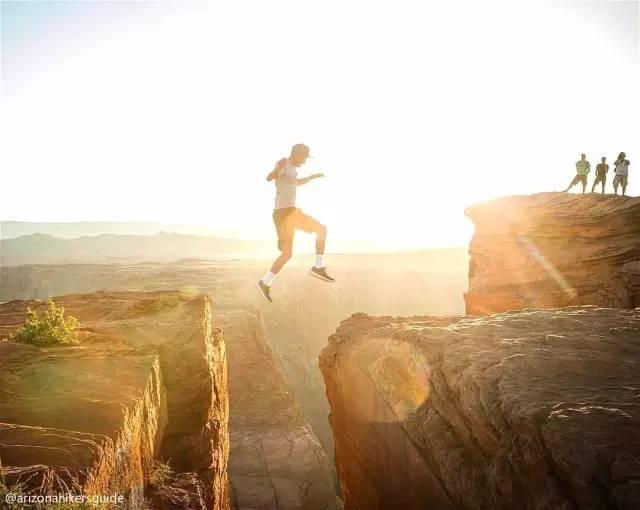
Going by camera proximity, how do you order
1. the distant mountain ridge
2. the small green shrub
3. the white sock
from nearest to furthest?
the small green shrub < the white sock < the distant mountain ridge

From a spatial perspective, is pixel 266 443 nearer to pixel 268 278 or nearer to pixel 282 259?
pixel 268 278

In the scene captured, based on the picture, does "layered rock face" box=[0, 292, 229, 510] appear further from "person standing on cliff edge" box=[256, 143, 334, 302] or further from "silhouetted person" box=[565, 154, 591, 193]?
"silhouetted person" box=[565, 154, 591, 193]

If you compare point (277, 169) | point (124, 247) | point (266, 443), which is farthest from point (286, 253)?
point (124, 247)

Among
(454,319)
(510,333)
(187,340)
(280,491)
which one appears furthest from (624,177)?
(280,491)

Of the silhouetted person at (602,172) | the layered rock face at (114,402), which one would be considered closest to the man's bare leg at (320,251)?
the layered rock face at (114,402)

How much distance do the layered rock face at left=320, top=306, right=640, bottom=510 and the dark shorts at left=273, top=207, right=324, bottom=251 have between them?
3.22 metres

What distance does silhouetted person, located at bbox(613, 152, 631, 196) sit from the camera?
18.5 metres

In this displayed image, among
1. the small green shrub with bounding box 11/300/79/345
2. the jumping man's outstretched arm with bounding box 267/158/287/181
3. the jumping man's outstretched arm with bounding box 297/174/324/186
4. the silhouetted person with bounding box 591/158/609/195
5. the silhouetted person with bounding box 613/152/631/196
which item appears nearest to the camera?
the small green shrub with bounding box 11/300/79/345

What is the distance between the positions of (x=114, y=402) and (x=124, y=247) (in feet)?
522

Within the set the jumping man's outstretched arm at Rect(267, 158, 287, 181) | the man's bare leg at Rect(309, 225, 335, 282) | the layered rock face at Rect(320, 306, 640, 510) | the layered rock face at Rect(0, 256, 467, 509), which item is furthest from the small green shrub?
the layered rock face at Rect(0, 256, 467, 509)

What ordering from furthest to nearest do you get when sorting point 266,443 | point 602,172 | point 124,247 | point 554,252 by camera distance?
point 124,247
point 266,443
point 554,252
point 602,172

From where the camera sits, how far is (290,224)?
23.9 ft

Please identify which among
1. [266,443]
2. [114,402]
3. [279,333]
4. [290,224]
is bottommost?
[266,443]

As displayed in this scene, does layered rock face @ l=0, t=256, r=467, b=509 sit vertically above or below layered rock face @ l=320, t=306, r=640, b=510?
below
